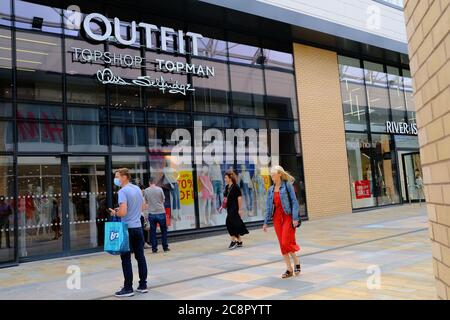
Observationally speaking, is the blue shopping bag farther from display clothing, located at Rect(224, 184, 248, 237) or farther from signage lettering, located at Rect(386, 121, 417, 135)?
signage lettering, located at Rect(386, 121, 417, 135)

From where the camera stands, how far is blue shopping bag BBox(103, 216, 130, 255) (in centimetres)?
575

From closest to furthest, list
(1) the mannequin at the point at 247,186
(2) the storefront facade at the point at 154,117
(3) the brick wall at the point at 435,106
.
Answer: (3) the brick wall at the point at 435,106 < (2) the storefront facade at the point at 154,117 < (1) the mannequin at the point at 247,186

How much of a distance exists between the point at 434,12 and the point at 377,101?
57.1ft

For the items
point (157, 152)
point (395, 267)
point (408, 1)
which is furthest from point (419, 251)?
point (157, 152)

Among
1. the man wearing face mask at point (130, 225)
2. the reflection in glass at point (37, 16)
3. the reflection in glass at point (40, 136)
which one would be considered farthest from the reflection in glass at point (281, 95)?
the man wearing face mask at point (130, 225)

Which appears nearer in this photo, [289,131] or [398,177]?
[289,131]

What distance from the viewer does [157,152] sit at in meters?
12.1

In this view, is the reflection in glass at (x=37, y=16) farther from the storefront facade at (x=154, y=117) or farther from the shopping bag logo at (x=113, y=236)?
the shopping bag logo at (x=113, y=236)

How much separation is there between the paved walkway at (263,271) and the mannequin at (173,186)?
4.03 feet

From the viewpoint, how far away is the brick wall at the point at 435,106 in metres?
2.25

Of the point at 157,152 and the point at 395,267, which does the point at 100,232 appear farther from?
the point at 395,267

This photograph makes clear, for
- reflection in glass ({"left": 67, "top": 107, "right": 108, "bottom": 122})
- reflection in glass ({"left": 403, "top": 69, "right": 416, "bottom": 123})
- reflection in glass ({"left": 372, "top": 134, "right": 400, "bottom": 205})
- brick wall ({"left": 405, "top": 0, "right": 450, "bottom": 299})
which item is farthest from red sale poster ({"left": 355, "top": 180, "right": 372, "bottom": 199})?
brick wall ({"left": 405, "top": 0, "right": 450, "bottom": 299})

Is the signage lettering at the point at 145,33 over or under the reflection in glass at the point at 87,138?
over

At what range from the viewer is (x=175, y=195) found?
12.5m
